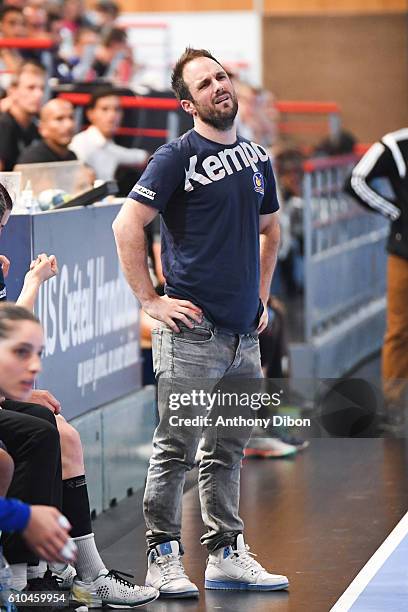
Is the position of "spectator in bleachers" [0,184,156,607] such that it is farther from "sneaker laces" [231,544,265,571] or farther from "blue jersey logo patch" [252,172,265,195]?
"blue jersey logo patch" [252,172,265,195]

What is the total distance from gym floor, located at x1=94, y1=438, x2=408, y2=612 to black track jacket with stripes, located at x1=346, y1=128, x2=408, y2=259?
1326 millimetres

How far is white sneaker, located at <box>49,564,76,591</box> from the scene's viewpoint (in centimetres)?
474

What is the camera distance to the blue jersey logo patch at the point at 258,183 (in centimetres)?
475

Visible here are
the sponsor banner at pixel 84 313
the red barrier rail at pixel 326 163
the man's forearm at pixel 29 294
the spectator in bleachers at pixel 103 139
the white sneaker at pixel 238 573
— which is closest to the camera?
the man's forearm at pixel 29 294

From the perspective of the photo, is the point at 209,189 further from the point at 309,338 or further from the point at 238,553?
the point at 309,338

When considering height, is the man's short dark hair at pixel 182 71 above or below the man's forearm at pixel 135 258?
above

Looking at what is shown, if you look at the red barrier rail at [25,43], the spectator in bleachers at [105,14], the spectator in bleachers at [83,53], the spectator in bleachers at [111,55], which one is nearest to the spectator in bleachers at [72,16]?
the spectator in bleachers at [105,14]

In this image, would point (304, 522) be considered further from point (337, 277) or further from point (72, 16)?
point (72, 16)

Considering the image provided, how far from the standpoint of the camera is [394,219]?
8078 mm

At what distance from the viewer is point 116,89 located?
9.62 meters

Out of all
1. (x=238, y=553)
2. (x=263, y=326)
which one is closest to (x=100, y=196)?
(x=263, y=326)

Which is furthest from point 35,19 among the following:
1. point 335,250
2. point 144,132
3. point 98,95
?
point 335,250

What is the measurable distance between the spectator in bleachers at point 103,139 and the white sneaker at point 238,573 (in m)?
4.55

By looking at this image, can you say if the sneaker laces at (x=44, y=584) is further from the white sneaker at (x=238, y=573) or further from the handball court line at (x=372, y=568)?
the handball court line at (x=372, y=568)
